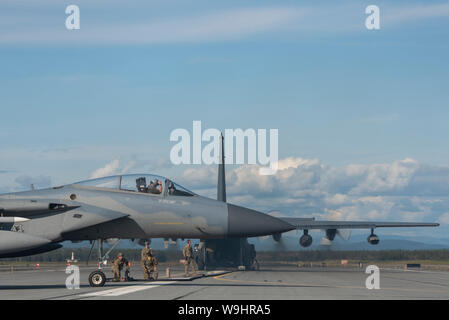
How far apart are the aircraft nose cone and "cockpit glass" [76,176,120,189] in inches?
144

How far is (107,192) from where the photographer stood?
2059 cm

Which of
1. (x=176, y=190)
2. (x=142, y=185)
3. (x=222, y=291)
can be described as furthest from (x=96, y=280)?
(x=222, y=291)

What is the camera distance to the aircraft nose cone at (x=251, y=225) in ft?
64.4

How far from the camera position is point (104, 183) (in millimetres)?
20812

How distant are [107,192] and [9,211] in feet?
9.44

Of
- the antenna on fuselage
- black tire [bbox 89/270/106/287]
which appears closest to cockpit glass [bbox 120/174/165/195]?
black tire [bbox 89/270/106/287]

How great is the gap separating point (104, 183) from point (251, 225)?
4.74 m

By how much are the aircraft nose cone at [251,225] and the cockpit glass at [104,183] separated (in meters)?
3.65

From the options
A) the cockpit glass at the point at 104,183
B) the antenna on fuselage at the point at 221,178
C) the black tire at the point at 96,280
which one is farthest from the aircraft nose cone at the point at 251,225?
the antenna on fuselage at the point at 221,178

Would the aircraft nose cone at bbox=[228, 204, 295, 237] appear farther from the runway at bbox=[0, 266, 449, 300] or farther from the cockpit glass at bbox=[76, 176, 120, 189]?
the cockpit glass at bbox=[76, 176, 120, 189]

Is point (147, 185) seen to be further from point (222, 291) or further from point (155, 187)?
point (222, 291)

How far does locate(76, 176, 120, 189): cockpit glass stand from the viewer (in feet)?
68.0
